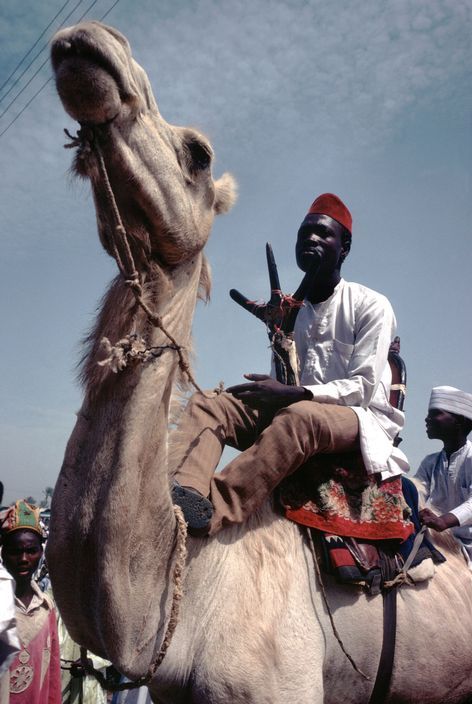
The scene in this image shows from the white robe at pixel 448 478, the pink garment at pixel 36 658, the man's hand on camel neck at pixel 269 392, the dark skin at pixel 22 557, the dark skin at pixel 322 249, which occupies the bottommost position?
the pink garment at pixel 36 658

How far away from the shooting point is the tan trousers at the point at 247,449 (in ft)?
9.17

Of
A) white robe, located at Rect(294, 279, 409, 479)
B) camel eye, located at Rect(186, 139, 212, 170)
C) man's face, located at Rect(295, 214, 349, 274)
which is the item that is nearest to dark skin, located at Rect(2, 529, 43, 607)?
white robe, located at Rect(294, 279, 409, 479)

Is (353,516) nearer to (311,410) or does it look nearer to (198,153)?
(311,410)

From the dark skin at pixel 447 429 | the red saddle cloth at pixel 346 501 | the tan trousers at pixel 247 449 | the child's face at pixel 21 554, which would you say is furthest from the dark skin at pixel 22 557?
the dark skin at pixel 447 429

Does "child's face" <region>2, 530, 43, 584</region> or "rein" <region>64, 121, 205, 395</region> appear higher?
"rein" <region>64, 121, 205, 395</region>

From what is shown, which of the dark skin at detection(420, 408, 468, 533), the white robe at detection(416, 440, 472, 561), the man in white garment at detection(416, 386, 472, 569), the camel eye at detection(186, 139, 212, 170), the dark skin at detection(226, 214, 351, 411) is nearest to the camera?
the camel eye at detection(186, 139, 212, 170)

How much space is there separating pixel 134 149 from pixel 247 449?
4.98 feet

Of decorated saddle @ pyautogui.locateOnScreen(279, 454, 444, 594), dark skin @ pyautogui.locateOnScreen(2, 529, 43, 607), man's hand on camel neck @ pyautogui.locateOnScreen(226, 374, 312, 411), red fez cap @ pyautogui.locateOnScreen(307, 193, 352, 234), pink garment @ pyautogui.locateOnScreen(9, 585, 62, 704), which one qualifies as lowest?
pink garment @ pyautogui.locateOnScreen(9, 585, 62, 704)

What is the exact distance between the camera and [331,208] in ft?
13.8

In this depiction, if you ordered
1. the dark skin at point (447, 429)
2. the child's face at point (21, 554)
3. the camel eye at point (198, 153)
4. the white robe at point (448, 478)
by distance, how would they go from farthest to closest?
the child's face at point (21, 554) < the dark skin at point (447, 429) < the white robe at point (448, 478) < the camel eye at point (198, 153)

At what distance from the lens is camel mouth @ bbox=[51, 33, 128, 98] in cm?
214

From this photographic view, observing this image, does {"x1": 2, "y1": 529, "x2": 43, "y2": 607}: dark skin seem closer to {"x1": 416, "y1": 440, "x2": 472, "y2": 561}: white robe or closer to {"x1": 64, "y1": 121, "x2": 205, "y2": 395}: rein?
{"x1": 416, "y1": 440, "x2": 472, "y2": 561}: white robe

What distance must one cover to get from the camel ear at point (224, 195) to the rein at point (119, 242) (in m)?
0.74

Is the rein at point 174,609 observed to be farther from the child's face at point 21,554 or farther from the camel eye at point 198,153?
the child's face at point 21,554
